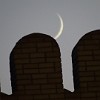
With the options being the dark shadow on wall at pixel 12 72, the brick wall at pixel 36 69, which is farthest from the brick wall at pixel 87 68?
the dark shadow on wall at pixel 12 72

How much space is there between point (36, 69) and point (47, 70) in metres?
0.13

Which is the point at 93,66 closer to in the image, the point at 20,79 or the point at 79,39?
the point at 79,39

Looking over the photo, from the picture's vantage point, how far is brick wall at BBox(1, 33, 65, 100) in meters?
5.73

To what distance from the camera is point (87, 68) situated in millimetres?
5812

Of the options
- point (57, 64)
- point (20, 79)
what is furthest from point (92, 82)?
point (20, 79)

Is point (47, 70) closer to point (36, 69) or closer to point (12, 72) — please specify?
point (36, 69)

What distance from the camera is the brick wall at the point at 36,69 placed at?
5734 mm

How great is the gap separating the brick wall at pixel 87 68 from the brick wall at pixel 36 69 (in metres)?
0.21

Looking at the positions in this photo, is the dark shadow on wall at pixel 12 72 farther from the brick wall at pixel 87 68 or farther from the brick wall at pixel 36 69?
the brick wall at pixel 87 68

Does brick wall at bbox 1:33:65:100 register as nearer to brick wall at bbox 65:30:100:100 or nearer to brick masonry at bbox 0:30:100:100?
brick masonry at bbox 0:30:100:100

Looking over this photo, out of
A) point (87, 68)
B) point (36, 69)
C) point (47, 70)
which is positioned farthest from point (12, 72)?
point (87, 68)

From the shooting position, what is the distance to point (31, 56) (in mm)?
5781

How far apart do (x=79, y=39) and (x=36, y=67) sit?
0.60 m

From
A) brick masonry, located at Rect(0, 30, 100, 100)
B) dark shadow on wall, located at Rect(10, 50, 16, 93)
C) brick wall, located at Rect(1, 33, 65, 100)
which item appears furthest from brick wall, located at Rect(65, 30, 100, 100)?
dark shadow on wall, located at Rect(10, 50, 16, 93)
